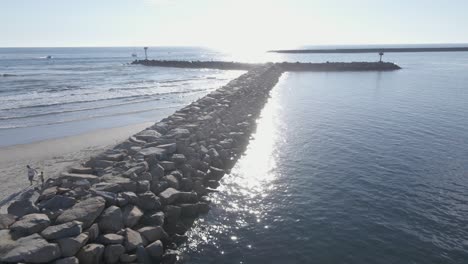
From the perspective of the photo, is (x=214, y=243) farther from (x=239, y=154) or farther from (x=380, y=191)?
(x=239, y=154)

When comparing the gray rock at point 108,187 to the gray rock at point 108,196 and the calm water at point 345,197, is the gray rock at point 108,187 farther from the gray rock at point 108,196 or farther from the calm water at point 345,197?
the calm water at point 345,197

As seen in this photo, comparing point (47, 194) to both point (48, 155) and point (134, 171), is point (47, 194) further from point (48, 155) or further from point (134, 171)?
point (48, 155)

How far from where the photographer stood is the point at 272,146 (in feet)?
52.0

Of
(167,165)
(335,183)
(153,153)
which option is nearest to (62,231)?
(167,165)

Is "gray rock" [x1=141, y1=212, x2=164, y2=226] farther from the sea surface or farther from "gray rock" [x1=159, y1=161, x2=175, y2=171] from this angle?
"gray rock" [x1=159, y1=161, x2=175, y2=171]

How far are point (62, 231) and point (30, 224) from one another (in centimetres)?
72

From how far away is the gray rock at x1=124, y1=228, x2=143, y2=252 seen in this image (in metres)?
7.45

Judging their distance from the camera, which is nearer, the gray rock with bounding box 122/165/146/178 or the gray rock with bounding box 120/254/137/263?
the gray rock with bounding box 120/254/137/263

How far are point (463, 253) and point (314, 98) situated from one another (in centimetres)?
2163

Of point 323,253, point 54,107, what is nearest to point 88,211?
point 323,253

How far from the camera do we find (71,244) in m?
6.86

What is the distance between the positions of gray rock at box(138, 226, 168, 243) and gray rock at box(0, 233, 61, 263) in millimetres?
1806

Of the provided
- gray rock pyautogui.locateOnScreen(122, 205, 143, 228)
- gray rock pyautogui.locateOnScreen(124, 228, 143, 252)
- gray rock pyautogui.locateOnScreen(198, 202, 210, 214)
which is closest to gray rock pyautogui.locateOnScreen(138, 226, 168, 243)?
gray rock pyautogui.locateOnScreen(124, 228, 143, 252)

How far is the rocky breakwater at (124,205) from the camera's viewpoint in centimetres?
694
